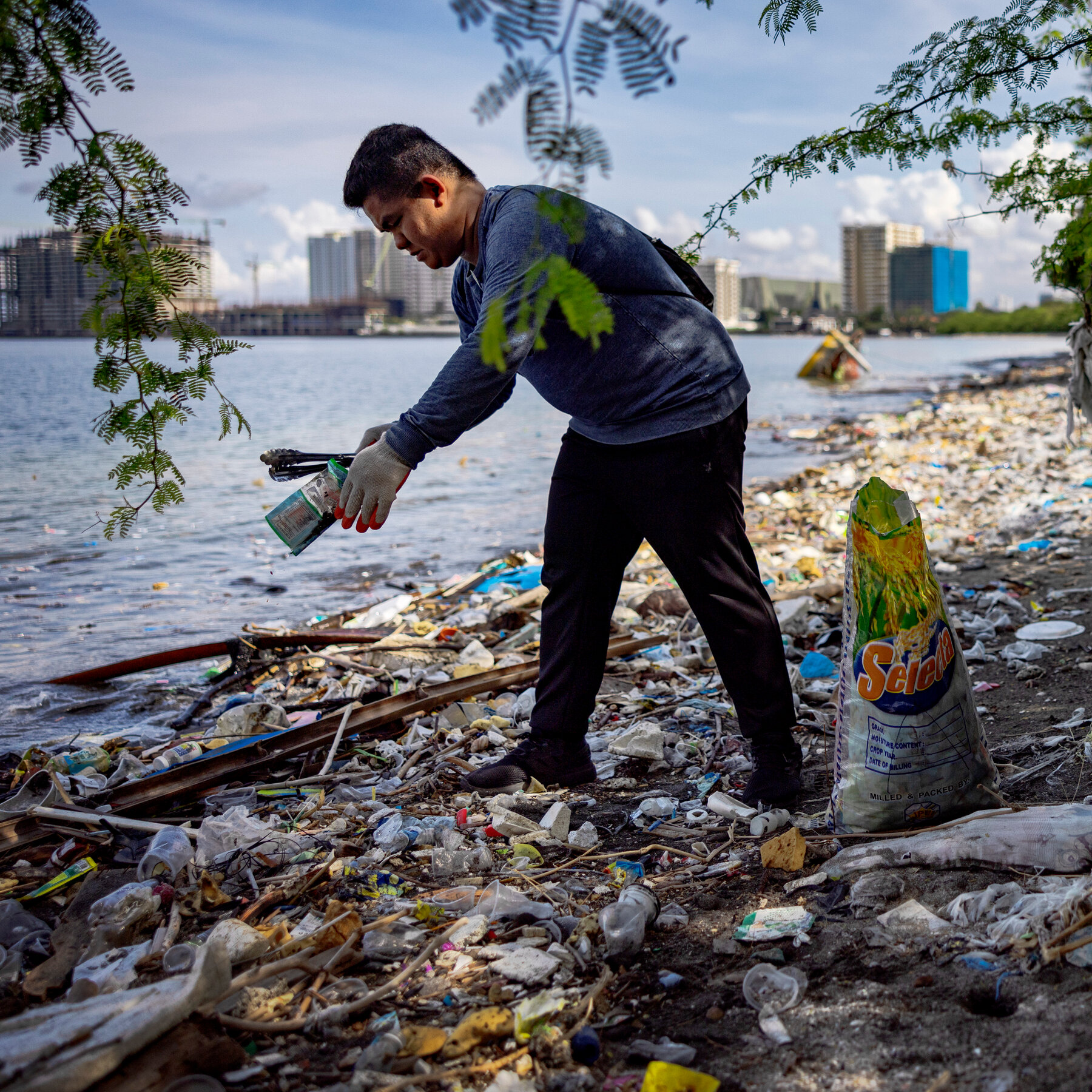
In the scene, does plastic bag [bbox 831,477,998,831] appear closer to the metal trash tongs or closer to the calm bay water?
the metal trash tongs

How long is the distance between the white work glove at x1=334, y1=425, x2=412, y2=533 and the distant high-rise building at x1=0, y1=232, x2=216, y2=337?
532 mm

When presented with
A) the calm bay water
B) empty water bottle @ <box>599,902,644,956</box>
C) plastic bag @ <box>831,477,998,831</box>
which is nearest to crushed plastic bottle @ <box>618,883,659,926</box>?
empty water bottle @ <box>599,902,644,956</box>

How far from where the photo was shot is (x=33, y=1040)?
1.44 metres

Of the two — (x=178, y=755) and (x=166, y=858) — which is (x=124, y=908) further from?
(x=178, y=755)

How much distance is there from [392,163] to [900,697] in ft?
5.95

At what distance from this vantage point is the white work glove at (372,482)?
2334mm

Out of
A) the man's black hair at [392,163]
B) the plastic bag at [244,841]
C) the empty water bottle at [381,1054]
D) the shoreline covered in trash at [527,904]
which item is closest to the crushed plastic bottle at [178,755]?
the shoreline covered in trash at [527,904]

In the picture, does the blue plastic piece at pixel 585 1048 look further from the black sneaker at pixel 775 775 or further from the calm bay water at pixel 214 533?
the calm bay water at pixel 214 533

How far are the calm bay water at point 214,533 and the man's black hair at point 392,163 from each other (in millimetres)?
680

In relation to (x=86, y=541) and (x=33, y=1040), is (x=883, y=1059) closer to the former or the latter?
(x=33, y=1040)

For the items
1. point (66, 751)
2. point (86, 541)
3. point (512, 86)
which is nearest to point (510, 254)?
point (512, 86)

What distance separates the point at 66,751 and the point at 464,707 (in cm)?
157

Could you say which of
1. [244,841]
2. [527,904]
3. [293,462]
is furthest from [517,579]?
[527,904]

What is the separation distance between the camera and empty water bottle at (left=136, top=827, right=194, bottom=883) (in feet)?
7.88
